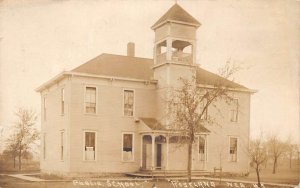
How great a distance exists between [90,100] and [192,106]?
3100mm

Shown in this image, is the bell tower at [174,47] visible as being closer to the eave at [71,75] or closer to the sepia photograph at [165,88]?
the sepia photograph at [165,88]

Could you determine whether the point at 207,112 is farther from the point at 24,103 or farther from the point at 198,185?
the point at 24,103

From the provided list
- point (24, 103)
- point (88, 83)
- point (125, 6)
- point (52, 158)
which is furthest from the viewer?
point (88, 83)

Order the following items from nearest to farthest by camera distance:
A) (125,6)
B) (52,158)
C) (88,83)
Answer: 1. (125,6)
2. (52,158)
3. (88,83)

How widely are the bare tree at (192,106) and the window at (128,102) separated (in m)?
1.94

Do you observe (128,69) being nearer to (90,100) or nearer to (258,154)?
(90,100)

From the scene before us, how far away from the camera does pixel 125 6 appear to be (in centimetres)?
1020

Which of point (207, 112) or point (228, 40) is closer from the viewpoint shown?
point (228, 40)

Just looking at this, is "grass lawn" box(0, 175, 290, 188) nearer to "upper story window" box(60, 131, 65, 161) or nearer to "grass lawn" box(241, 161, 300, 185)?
"grass lawn" box(241, 161, 300, 185)

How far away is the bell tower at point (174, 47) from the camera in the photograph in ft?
35.3

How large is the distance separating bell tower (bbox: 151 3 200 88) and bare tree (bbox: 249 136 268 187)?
234 cm

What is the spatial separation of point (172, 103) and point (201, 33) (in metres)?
2.33

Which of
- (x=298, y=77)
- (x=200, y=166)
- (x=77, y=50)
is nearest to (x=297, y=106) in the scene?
(x=298, y=77)

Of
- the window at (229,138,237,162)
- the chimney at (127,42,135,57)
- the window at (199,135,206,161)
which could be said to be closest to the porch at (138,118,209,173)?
the window at (199,135,206,161)
